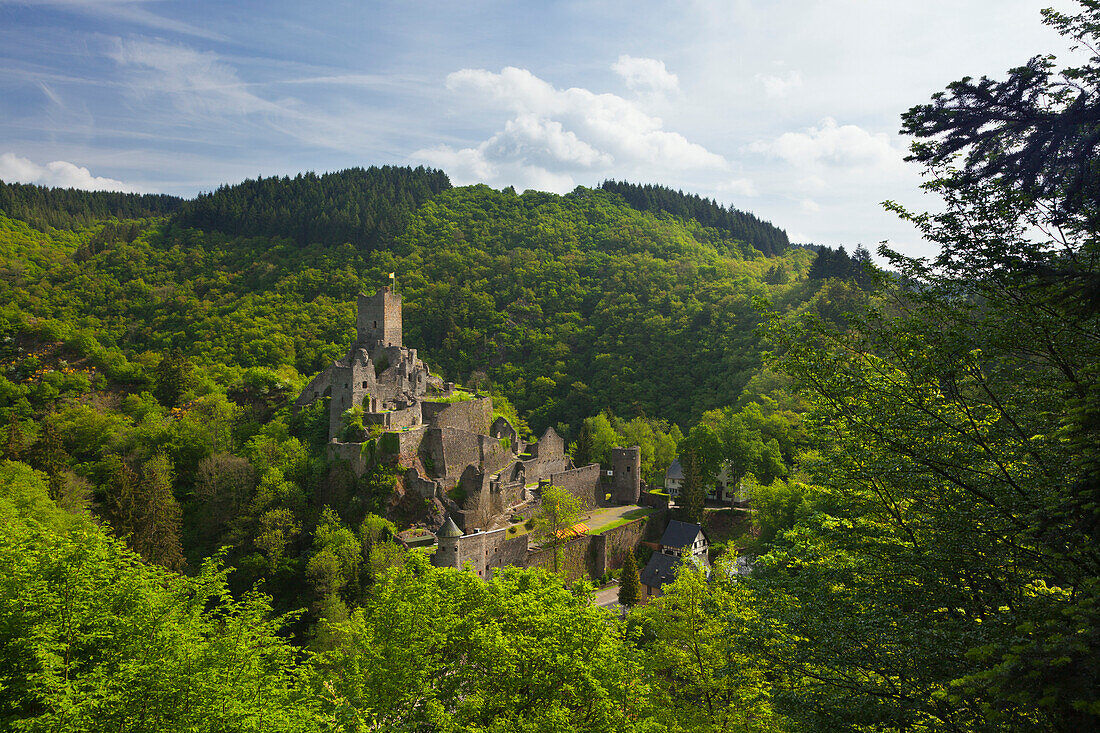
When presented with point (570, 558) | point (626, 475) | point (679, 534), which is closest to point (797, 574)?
point (570, 558)

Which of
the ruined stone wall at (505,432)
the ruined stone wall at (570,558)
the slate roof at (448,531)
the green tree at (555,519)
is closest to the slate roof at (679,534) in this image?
the ruined stone wall at (570,558)

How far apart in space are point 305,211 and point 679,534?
70.9 metres

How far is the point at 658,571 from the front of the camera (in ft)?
107

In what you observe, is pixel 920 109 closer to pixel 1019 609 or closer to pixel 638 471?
pixel 1019 609

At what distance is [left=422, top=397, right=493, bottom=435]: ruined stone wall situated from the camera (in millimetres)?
39375

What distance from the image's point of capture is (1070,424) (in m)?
6.93

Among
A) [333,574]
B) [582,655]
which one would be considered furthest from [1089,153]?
[333,574]

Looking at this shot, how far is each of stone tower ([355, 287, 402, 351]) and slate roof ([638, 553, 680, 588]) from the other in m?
23.0

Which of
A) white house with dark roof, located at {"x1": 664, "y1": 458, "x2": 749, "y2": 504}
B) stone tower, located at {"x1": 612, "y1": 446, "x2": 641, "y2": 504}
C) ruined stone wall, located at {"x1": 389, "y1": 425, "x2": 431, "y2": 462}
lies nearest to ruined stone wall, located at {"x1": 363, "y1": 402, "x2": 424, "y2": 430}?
ruined stone wall, located at {"x1": 389, "y1": 425, "x2": 431, "y2": 462}

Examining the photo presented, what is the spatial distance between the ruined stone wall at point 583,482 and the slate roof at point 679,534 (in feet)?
19.4

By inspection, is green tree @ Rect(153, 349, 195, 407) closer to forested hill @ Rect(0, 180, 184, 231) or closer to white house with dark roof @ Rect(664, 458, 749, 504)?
white house with dark roof @ Rect(664, 458, 749, 504)

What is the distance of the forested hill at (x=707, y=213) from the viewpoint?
106875 millimetres

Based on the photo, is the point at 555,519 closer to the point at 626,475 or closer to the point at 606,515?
the point at 606,515

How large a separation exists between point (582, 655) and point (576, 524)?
2454cm
